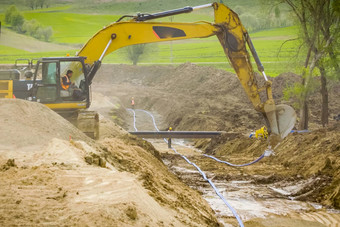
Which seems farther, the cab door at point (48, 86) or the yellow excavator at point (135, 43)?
the cab door at point (48, 86)

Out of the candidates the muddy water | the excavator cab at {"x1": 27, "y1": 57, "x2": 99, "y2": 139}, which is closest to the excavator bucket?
the muddy water

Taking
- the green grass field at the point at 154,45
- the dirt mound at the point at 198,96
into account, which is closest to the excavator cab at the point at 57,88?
the dirt mound at the point at 198,96

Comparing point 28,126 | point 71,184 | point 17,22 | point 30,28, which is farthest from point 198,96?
point 17,22

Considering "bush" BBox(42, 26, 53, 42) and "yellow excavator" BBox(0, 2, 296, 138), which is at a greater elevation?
"yellow excavator" BBox(0, 2, 296, 138)

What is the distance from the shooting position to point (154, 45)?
59.5 m

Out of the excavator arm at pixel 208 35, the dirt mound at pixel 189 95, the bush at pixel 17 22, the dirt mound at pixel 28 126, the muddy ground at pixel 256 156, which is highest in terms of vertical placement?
the excavator arm at pixel 208 35

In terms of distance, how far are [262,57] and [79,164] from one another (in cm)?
4776

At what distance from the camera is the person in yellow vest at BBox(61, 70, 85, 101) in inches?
627

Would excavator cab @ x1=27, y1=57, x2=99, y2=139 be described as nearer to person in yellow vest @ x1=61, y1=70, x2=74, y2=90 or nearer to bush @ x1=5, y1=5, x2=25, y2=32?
person in yellow vest @ x1=61, y1=70, x2=74, y2=90

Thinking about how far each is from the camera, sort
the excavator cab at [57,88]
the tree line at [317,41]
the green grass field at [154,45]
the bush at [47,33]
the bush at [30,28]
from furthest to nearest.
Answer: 1. the bush at [30,28]
2. the bush at [47,33]
3. the green grass field at [154,45]
4. the tree line at [317,41]
5. the excavator cab at [57,88]

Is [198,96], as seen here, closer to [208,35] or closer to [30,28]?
[208,35]

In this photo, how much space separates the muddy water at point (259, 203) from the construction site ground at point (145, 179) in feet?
0.07

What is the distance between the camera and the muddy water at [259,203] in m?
10.1

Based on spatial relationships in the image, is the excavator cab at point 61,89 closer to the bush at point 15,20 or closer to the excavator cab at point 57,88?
the excavator cab at point 57,88
